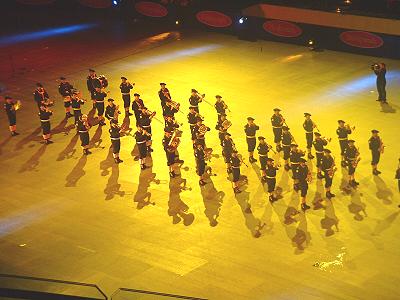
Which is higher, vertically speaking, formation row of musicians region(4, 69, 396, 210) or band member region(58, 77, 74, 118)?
band member region(58, 77, 74, 118)

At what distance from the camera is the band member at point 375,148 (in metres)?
21.1

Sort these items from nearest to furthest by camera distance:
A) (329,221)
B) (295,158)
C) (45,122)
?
(329,221)
(295,158)
(45,122)

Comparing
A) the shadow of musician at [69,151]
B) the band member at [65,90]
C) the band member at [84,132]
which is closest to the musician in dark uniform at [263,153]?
the band member at [84,132]

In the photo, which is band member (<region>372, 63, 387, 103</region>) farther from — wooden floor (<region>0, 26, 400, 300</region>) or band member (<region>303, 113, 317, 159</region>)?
band member (<region>303, 113, 317, 159</region>)

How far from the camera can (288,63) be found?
1286 inches

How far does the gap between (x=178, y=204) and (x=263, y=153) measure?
9.30 ft

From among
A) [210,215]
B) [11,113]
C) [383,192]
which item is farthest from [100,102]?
[383,192]

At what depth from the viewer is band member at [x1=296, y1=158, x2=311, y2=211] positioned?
64.2 ft

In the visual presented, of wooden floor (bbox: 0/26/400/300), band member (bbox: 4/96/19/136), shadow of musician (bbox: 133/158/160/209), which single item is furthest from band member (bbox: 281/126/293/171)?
band member (bbox: 4/96/19/136)

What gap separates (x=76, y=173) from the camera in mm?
23094

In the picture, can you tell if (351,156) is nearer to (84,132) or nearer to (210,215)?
(210,215)

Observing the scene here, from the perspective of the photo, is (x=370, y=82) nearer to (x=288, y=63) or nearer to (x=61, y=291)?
(x=288, y=63)

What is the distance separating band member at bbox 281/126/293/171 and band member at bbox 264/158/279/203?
1.58 m

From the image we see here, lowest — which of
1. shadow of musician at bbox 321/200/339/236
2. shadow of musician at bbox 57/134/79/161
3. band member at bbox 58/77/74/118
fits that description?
shadow of musician at bbox 321/200/339/236
